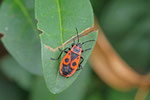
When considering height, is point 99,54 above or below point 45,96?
below

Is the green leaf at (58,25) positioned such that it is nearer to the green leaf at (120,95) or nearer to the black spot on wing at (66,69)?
the black spot on wing at (66,69)

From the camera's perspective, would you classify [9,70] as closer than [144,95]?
Yes

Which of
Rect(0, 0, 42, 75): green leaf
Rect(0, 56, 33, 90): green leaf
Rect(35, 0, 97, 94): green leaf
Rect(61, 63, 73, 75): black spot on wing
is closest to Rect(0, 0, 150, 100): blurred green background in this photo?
Rect(0, 56, 33, 90): green leaf

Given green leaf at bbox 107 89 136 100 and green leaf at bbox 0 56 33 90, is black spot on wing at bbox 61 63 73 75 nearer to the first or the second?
green leaf at bbox 0 56 33 90

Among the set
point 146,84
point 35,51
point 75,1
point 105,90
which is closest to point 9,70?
point 35,51

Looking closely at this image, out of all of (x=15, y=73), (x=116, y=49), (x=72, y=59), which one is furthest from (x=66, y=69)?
(x=116, y=49)

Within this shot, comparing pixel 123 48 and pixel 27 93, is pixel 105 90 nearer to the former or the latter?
pixel 123 48

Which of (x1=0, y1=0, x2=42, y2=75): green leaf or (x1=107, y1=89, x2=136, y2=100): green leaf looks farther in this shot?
(x1=107, y1=89, x2=136, y2=100): green leaf
